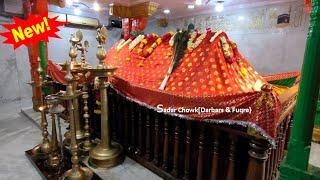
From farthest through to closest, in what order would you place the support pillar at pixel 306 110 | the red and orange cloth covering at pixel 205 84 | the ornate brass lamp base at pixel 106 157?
1. the ornate brass lamp base at pixel 106 157
2. the red and orange cloth covering at pixel 205 84
3. the support pillar at pixel 306 110

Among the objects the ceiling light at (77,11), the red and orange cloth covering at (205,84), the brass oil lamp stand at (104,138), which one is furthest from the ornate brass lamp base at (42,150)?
the ceiling light at (77,11)

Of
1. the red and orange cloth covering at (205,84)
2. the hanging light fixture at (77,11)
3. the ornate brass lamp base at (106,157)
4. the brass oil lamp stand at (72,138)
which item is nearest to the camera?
the red and orange cloth covering at (205,84)

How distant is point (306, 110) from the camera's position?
3.27 feet

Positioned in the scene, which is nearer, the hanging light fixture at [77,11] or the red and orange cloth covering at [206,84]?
the red and orange cloth covering at [206,84]

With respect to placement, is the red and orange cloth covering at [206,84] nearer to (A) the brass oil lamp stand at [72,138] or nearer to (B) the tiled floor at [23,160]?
(A) the brass oil lamp stand at [72,138]

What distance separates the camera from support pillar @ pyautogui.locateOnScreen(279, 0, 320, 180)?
93 centimetres

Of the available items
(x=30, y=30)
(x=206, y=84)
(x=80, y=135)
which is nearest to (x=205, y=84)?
(x=206, y=84)

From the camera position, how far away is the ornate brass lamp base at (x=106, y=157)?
2078 mm

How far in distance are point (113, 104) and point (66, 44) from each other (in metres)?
4.76

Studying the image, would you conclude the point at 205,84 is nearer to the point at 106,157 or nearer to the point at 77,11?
the point at 106,157

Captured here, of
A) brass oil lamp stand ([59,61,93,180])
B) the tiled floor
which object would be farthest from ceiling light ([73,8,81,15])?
brass oil lamp stand ([59,61,93,180])

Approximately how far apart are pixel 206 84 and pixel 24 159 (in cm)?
209

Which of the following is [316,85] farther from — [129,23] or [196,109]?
[129,23]

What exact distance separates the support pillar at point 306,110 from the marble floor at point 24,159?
7.8 inches
